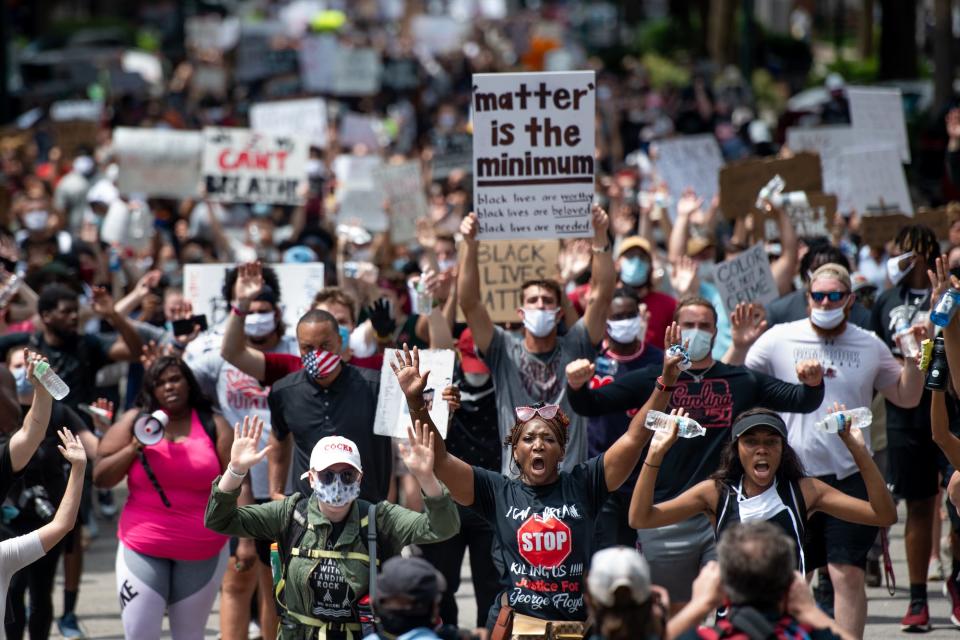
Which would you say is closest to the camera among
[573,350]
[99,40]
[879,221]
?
[573,350]

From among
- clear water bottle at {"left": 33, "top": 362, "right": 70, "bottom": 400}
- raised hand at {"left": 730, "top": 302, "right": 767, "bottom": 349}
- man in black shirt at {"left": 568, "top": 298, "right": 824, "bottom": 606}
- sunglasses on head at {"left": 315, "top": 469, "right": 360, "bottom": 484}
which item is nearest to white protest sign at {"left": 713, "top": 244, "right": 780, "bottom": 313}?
raised hand at {"left": 730, "top": 302, "right": 767, "bottom": 349}

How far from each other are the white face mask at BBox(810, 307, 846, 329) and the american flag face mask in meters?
2.16

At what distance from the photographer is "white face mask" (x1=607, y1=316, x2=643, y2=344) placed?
26.7 ft

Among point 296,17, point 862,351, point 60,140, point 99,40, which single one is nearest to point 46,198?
point 60,140

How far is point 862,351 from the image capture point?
7.64 meters

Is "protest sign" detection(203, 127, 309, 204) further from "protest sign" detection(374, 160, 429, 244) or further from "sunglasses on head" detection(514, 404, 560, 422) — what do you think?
"sunglasses on head" detection(514, 404, 560, 422)

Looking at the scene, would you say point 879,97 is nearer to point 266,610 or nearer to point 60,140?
point 266,610

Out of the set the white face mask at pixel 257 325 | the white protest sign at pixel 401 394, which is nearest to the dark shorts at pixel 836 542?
the white protest sign at pixel 401 394

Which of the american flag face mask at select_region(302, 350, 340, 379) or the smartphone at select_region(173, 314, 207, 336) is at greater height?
the smartphone at select_region(173, 314, 207, 336)

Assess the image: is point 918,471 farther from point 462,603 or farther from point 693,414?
point 462,603

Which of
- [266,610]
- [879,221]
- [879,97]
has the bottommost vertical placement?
[266,610]

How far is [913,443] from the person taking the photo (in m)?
8.46

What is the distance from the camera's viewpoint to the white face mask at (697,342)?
734 centimetres

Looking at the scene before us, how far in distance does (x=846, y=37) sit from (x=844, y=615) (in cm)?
4837
